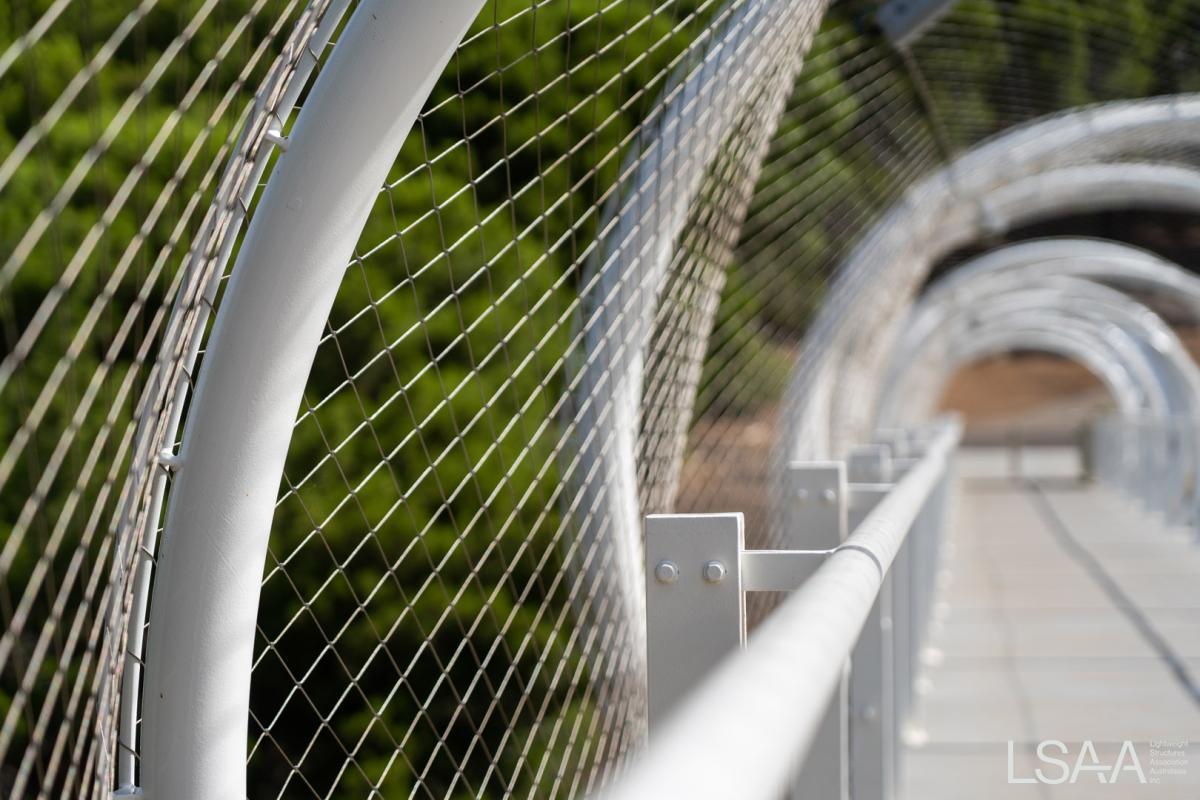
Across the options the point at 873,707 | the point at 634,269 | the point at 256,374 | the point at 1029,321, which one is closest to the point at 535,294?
the point at 634,269

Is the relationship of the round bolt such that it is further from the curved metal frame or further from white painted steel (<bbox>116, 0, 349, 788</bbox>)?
the curved metal frame

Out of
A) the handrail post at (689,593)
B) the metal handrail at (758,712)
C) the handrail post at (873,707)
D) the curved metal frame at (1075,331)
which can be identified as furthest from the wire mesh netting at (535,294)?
the curved metal frame at (1075,331)

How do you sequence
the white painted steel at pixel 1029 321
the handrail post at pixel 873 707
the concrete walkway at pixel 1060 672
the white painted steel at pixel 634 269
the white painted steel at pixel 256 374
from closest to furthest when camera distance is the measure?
the white painted steel at pixel 256 374 → the handrail post at pixel 873 707 → the white painted steel at pixel 634 269 → the concrete walkway at pixel 1060 672 → the white painted steel at pixel 1029 321

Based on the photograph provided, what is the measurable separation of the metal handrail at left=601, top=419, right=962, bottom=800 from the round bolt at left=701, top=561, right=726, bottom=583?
439 mm

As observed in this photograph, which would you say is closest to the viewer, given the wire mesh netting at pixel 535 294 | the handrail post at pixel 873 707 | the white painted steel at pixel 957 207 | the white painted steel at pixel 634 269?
the handrail post at pixel 873 707

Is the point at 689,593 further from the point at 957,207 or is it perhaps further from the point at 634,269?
the point at 957,207

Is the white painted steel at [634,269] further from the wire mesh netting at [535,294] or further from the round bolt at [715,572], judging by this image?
the round bolt at [715,572]

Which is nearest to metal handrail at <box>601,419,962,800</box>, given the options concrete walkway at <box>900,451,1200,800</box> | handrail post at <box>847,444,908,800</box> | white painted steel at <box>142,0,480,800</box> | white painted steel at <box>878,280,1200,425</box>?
white painted steel at <box>142,0,480,800</box>

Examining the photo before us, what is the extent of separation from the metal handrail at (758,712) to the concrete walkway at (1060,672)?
9.64 feet

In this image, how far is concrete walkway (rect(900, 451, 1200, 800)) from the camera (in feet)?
13.3

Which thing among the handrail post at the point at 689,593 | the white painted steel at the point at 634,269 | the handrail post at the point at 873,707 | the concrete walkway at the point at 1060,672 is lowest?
the concrete walkway at the point at 1060,672

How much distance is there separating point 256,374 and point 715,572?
21.9 inches

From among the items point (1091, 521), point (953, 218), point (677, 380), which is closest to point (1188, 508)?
point (1091, 521)

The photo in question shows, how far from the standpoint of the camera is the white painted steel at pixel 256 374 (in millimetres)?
1553
